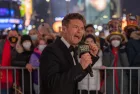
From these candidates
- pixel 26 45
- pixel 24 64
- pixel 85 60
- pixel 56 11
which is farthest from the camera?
pixel 56 11

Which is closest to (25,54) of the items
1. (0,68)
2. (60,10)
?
(0,68)

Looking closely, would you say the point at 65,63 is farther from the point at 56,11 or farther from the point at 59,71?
the point at 56,11

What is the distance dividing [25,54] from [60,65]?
3.39m

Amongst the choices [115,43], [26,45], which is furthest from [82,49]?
[26,45]

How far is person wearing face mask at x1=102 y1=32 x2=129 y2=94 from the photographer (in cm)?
548

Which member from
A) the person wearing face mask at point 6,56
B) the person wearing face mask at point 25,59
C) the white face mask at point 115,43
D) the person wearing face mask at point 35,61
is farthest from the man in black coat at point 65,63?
the white face mask at point 115,43

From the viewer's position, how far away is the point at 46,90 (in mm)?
2770

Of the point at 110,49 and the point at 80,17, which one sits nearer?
the point at 80,17

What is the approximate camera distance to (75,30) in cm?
283

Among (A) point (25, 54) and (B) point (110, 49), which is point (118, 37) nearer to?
(B) point (110, 49)

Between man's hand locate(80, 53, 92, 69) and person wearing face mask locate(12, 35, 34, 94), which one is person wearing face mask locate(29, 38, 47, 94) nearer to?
person wearing face mask locate(12, 35, 34, 94)

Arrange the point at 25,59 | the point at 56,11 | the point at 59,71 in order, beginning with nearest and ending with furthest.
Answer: the point at 59,71
the point at 25,59
the point at 56,11

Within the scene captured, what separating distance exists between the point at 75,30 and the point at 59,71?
0.43 meters

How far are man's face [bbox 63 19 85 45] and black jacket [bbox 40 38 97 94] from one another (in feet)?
0.39
